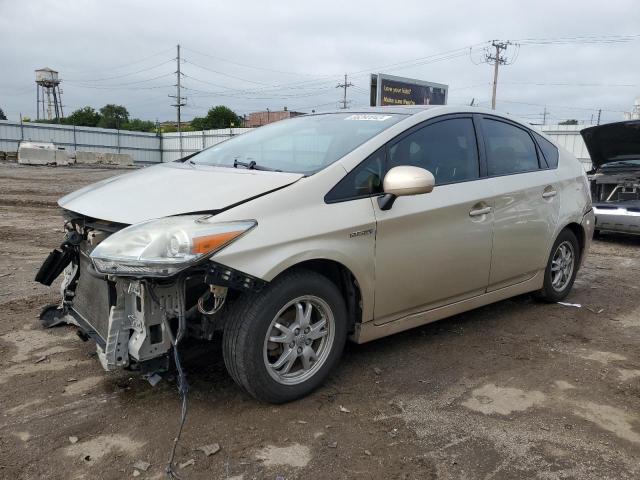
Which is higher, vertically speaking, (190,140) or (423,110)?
(190,140)

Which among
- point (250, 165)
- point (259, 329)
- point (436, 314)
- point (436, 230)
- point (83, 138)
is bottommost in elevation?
point (436, 314)

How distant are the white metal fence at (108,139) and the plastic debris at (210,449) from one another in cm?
3145

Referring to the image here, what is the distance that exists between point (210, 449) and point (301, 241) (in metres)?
1.12

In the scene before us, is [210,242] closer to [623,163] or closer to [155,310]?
[155,310]

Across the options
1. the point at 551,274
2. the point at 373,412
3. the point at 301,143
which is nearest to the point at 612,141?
the point at 551,274

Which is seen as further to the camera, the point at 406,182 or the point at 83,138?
the point at 83,138

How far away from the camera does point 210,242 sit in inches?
101

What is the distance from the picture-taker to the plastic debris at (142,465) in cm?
245

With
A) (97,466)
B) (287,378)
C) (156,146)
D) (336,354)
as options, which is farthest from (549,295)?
(156,146)

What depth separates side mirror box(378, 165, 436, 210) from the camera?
3072 mm

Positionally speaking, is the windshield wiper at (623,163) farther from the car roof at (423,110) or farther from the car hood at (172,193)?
the car hood at (172,193)

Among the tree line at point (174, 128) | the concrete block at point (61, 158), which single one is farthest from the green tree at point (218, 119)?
the concrete block at point (61, 158)

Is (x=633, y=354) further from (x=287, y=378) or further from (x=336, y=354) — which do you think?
(x=287, y=378)

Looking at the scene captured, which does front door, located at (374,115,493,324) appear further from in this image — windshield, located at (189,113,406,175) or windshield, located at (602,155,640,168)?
windshield, located at (602,155,640,168)
